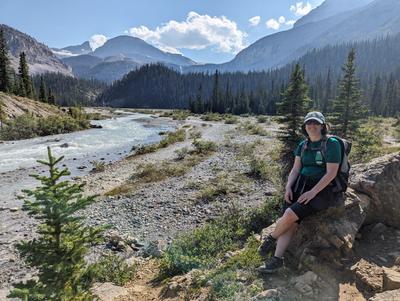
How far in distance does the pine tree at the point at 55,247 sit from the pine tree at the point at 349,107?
2417 cm

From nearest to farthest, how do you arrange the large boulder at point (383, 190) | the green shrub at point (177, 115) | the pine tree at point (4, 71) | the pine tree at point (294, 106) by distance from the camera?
the large boulder at point (383, 190) → the pine tree at point (294, 106) → the pine tree at point (4, 71) → the green shrub at point (177, 115)

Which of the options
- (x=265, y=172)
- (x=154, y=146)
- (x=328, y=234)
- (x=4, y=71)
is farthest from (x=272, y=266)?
(x=4, y=71)

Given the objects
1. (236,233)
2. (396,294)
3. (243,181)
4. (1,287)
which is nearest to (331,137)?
(396,294)

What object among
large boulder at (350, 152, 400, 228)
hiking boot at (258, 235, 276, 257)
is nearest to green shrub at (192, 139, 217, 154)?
large boulder at (350, 152, 400, 228)

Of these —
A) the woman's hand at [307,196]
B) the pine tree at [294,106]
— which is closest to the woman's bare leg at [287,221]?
the woman's hand at [307,196]

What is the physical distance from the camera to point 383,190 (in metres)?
6.66

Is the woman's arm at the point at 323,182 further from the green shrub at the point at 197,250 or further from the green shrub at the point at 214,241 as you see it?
the green shrub at the point at 197,250

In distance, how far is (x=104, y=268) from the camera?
292 inches

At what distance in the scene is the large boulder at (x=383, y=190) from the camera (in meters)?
6.63

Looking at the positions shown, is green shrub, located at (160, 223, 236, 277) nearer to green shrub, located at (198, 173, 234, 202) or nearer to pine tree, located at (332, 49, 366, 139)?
green shrub, located at (198, 173, 234, 202)

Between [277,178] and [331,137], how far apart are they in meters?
10.0

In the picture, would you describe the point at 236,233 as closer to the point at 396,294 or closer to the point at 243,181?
the point at 396,294

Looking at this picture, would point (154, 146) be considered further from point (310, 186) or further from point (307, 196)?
point (307, 196)

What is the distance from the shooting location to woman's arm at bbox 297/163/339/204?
5.37 metres
